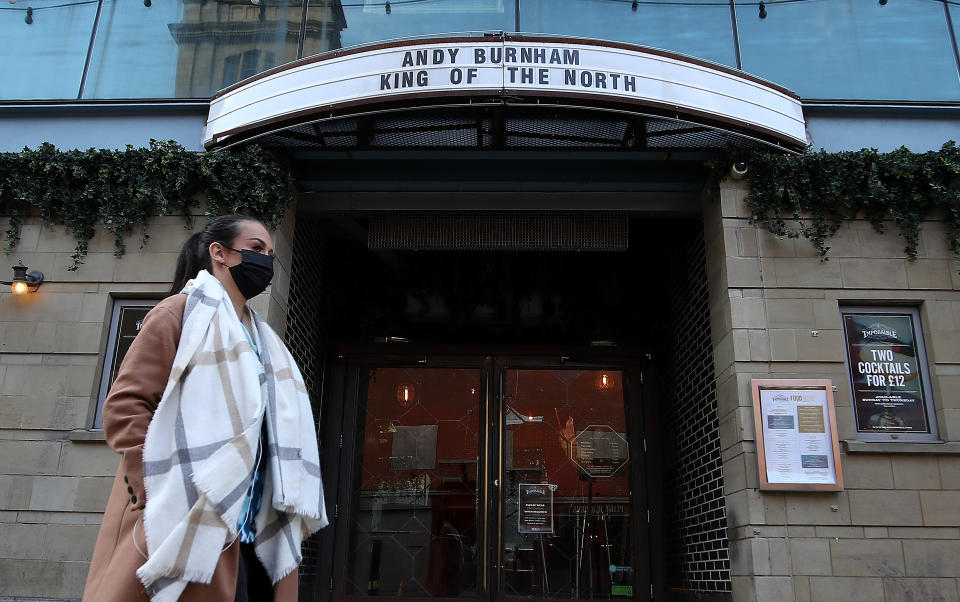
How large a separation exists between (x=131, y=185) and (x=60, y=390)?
1.73m

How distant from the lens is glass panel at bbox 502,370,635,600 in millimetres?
7605

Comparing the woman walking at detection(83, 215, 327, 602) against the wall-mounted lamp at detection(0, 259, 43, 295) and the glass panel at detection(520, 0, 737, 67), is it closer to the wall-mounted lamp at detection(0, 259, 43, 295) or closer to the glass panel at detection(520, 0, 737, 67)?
the wall-mounted lamp at detection(0, 259, 43, 295)

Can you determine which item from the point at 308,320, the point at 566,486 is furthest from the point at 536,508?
the point at 308,320

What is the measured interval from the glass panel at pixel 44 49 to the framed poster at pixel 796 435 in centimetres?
641

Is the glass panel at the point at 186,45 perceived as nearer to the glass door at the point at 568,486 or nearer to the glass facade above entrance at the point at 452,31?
the glass facade above entrance at the point at 452,31

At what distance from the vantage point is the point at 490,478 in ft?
25.9

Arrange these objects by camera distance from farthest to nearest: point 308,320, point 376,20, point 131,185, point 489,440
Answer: point 489,440 → point 308,320 → point 376,20 → point 131,185

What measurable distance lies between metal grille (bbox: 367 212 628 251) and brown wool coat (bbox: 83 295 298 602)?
4.74m

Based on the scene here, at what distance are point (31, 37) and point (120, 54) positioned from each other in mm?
949

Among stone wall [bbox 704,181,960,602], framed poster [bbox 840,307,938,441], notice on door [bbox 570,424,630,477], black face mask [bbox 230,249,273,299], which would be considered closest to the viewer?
black face mask [bbox 230,249,273,299]

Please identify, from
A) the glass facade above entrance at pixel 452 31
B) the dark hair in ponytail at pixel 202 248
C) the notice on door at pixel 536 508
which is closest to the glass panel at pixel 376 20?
the glass facade above entrance at pixel 452 31

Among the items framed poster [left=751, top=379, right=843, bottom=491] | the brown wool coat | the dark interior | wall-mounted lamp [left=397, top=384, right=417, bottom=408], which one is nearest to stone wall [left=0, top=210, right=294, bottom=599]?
the dark interior

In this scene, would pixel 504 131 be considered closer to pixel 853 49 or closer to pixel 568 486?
pixel 853 49

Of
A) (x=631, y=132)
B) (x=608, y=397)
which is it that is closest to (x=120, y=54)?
(x=631, y=132)
